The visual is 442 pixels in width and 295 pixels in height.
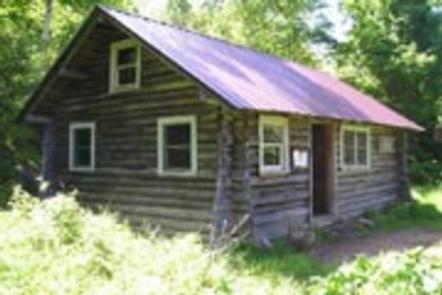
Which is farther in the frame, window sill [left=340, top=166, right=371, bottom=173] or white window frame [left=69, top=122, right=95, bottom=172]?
window sill [left=340, top=166, right=371, bottom=173]

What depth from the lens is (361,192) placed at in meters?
18.6

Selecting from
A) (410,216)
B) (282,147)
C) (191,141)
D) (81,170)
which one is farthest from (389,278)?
(410,216)

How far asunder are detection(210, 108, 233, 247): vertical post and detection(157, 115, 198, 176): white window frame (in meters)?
0.77

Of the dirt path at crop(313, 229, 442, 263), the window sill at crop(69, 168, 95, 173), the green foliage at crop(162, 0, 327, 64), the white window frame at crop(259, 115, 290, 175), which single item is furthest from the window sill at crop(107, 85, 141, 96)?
the green foliage at crop(162, 0, 327, 64)

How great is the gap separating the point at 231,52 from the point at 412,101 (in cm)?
1455

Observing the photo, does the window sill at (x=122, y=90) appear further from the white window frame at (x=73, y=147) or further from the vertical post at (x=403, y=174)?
the vertical post at (x=403, y=174)

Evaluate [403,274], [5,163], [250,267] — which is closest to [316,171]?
[250,267]

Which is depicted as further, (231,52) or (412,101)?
(412,101)

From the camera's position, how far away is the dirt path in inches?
545

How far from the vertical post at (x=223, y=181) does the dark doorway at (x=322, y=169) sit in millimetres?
4250

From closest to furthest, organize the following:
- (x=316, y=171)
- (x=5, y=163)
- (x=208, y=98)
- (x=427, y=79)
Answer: (x=208, y=98)
(x=316, y=171)
(x=5, y=163)
(x=427, y=79)

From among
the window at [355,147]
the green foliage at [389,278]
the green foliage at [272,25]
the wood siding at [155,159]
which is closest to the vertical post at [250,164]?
the wood siding at [155,159]

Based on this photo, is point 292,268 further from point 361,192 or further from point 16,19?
point 16,19

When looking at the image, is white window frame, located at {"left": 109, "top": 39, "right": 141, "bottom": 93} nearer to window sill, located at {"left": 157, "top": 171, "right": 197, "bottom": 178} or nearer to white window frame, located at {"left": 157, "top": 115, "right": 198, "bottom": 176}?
white window frame, located at {"left": 157, "top": 115, "right": 198, "bottom": 176}
